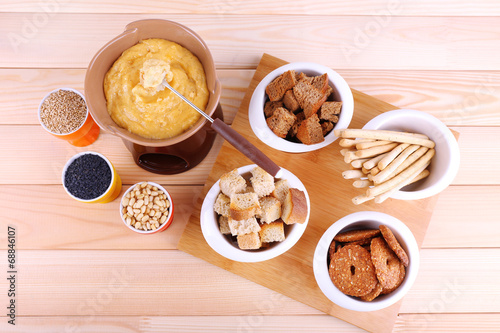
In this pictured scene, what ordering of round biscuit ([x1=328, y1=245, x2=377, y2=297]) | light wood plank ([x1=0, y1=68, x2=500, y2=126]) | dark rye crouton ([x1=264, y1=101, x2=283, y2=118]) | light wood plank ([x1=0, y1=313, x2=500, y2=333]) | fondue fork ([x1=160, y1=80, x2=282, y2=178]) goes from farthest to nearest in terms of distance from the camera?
light wood plank ([x1=0, y1=68, x2=500, y2=126])
light wood plank ([x1=0, y1=313, x2=500, y2=333])
dark rye crouton ([x1=264, y1=101, x2=283, y2=118])
round biscuit ([x1=328, y1=245, x2=377, y2=297])
fondue fork ([x1=160, y1=80, x2=282, y2=178])

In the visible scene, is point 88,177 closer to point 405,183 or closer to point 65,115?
point 65,115

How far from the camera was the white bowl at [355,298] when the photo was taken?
46.9 inches

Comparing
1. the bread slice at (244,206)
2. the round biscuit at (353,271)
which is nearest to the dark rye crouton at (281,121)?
the bread slice at (244,206)

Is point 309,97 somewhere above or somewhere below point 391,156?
above

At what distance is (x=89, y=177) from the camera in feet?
4.48

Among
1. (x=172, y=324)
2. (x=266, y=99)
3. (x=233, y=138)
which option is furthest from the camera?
(x=172, y=324)

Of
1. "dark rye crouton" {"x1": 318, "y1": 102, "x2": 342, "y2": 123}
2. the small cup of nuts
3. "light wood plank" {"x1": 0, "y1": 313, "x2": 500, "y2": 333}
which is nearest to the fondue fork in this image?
"dark rye crouton" {"x1": 318, "y1": 102, "x2": 342, "y2": 123}

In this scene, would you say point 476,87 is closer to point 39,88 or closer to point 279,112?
point 279,112

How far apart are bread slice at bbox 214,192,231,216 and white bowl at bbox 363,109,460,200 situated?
0.53 m

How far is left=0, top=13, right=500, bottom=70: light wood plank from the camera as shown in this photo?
157cm

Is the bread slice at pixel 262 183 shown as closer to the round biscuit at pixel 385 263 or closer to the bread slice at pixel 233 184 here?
the bread slice at pixel 233 184

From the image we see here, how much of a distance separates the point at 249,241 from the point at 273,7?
997 mm

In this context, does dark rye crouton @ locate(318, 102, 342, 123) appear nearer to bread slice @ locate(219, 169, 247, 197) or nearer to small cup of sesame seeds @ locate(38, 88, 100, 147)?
bread slice @ locate(219, 169, 247, 197)

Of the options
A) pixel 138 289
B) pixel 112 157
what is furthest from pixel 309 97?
pixel 138 289
